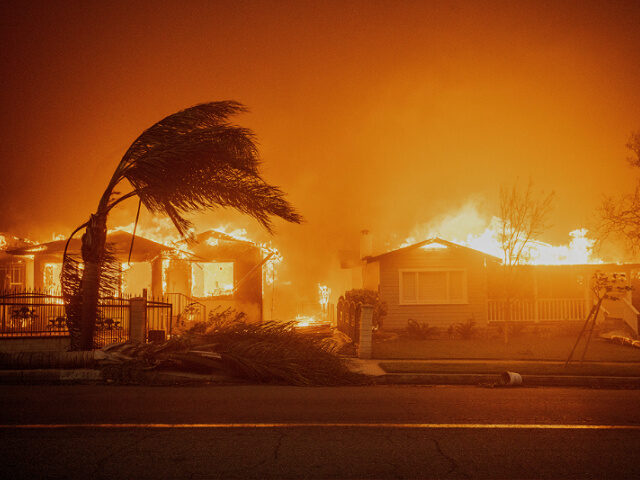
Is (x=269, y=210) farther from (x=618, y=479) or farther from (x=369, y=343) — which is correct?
(x=618, y=479)

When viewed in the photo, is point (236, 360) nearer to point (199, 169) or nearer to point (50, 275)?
point (199, 169)

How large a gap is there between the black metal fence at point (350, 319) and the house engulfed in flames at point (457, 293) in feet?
5.41

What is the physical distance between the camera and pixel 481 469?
471 centimetres

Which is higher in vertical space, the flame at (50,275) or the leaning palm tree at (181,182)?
the leaning palm tree at (181,182)

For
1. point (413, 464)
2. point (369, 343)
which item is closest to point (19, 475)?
point (413, 464)

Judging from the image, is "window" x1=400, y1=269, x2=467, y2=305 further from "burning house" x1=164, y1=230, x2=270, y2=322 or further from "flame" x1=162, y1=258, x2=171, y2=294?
"flame" x1=162, y1=258, x2=171, y2=294

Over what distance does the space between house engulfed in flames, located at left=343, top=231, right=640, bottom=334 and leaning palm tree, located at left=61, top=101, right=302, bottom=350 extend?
9617 millimetres

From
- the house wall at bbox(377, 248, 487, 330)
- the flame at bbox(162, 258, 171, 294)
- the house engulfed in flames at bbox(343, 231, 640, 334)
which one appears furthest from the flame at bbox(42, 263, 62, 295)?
the house wall at bbox(377, 248, 487, 330)

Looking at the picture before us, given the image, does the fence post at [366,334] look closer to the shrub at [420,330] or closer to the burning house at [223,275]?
the shrub at [420,330]

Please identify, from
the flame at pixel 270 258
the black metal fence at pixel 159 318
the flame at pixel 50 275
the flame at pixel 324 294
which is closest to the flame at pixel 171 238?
the flame at pixel 270 258

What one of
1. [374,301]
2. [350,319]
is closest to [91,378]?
[350,319]

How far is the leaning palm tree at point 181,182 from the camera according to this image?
33.9ft

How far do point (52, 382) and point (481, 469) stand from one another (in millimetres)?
7760

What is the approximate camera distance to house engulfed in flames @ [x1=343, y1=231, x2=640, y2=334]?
1955 centimetres
